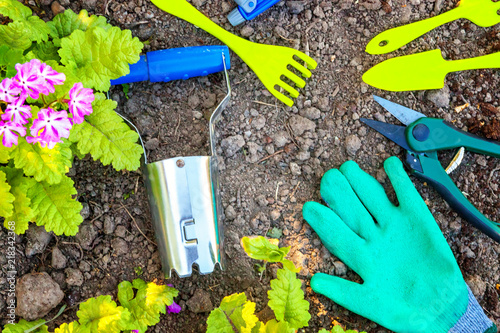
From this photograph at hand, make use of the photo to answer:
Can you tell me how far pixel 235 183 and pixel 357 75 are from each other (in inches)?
22.4

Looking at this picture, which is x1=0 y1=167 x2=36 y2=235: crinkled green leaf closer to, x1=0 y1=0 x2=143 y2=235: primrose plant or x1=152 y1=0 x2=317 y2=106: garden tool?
x1=0 y1=0 x2=143 y2=235: primrose plant

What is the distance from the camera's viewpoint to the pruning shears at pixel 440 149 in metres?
1.44

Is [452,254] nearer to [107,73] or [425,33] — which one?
[425,33]

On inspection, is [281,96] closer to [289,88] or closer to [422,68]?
[289,88]

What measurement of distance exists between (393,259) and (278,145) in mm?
541

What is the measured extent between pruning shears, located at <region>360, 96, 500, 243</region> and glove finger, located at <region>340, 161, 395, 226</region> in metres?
0.14

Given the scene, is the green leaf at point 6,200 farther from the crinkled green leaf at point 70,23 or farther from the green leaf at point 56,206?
the crinkled green leaf at point 70,23

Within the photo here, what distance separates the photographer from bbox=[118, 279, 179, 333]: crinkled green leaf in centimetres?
138

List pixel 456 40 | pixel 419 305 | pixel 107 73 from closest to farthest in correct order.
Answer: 1. pixel 107 73
2. pixel 419 305
3. pixel 456 40

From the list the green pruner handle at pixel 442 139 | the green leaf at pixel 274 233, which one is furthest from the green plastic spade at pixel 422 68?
the green leaf at pixel 274 233

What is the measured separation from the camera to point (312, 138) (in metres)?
1.52

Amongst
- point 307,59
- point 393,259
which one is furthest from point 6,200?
point 393,259

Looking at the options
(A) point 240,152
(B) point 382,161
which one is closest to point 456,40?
(B) point 382,161

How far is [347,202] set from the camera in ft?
4.81
